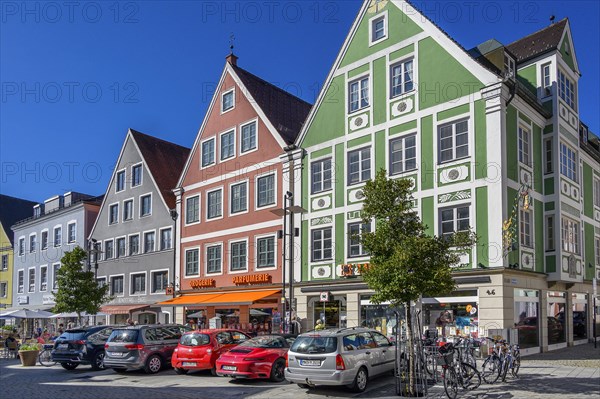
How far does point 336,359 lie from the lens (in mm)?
15203

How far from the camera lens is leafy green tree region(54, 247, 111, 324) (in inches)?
1487

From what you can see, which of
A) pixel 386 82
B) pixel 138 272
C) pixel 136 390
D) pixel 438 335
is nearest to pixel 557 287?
pixel 438 335

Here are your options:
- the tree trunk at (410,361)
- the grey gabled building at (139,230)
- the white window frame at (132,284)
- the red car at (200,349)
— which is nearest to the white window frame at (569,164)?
the tree trunk at (410,361)

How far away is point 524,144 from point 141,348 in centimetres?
1667

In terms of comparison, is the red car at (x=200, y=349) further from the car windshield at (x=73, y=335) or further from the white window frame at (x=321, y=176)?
the white window frame at (x=321, y=176)

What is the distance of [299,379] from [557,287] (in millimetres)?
15852

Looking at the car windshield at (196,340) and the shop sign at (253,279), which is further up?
the shop sign at (253,279)

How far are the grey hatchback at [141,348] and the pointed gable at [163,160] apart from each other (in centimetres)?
1924

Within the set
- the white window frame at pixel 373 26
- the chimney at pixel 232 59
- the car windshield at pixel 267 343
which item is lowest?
the car windshield at pixel 267 343

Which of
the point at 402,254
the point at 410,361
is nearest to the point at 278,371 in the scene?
the point at 410,361

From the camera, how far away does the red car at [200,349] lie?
64.6 ft

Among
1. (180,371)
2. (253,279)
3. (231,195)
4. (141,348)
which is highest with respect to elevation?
(231,195)

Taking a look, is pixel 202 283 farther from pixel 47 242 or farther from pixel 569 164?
pixel 47 242

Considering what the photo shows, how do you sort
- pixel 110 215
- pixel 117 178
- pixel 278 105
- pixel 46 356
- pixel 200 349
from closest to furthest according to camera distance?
pixel 200 349 → pixel 46 356 → pixel 278 105 → pixel 117 178 → pixel 110 215
